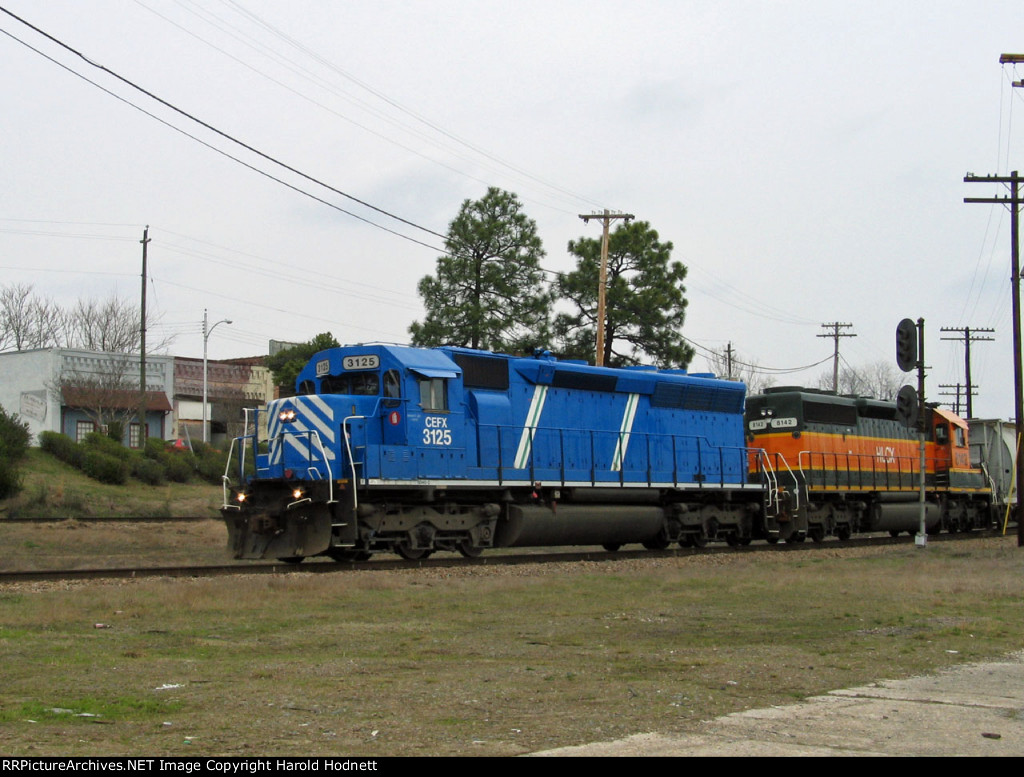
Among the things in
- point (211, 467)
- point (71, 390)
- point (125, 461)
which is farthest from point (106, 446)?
point (71, 390)

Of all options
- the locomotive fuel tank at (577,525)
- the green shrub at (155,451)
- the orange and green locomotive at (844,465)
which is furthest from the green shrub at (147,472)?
the orange and green locomotive at (844,465)

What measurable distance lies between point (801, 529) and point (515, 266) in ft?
64.3

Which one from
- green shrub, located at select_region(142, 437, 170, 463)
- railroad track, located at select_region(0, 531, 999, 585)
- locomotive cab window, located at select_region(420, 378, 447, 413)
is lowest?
railroad track, located at select_region(0, 531, 999, 585)

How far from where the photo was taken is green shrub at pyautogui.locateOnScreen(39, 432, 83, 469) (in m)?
37.2

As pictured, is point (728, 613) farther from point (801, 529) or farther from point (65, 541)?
point (65, 541)

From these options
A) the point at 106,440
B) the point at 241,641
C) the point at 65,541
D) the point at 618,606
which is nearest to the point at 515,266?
the point at 106,440

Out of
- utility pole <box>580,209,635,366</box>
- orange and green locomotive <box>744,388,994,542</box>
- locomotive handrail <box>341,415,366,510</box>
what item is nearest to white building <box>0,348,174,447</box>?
utility pole <box>580,209,635,366</box>

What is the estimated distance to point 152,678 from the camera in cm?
741

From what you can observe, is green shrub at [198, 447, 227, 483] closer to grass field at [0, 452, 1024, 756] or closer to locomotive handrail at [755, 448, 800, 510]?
locomotive handrail at [755, 448, 800, 510]

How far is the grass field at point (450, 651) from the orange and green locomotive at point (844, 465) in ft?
27.6

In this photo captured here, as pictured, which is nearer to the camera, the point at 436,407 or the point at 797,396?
the point at 436,407

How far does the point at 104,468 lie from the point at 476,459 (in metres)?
22.1

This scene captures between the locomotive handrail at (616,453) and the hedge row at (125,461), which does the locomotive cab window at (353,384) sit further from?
the hedge row at (125,461)

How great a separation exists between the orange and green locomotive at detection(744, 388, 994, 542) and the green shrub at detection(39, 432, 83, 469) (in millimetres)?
23526
